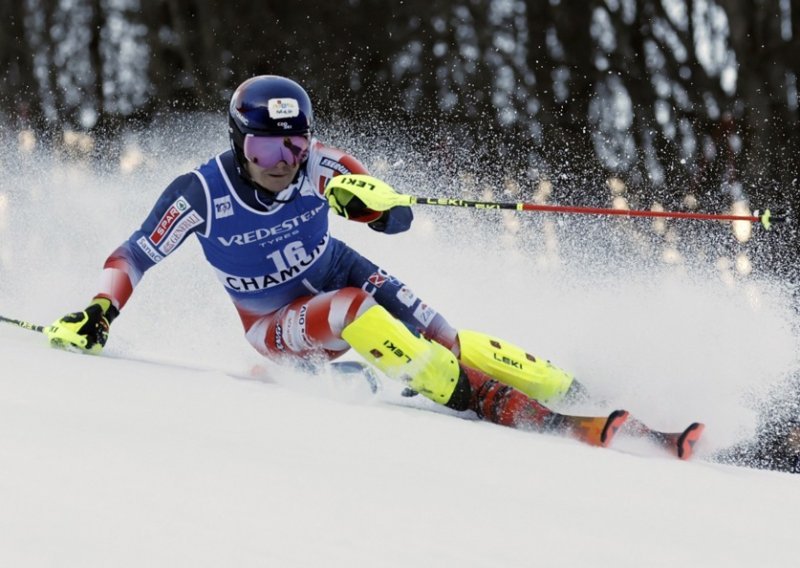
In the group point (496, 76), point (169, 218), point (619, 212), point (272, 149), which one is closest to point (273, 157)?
point (272, 149)

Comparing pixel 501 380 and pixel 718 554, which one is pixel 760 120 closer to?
pixel 501 380

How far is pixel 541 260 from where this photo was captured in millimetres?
8766

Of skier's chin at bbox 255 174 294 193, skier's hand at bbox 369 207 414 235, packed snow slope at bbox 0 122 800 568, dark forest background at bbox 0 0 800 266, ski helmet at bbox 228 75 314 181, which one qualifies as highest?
dark forest background at bbox 0 0 800 266

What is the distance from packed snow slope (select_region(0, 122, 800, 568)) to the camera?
2.29 meters

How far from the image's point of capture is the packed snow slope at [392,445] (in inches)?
90.0

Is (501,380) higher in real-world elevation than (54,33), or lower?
lower

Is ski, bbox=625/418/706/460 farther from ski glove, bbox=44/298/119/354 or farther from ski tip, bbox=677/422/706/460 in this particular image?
ski glove, bbox=44/298/119/354

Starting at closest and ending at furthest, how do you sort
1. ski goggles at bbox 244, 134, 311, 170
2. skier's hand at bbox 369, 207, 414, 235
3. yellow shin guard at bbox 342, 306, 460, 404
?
yellow shin guard at bbox 342, 306, 460, 404
skier's hand at bbox 369, 207, 414, 235
ski goggles at bbox 244, 134, 311, 170

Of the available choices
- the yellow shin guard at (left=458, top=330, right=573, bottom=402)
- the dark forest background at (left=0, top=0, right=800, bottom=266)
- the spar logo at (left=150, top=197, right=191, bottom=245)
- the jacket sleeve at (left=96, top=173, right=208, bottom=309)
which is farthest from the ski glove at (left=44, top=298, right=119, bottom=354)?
the dark forest background at (left=0, top=0, right=800, bottom=266)

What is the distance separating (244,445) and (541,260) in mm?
5915

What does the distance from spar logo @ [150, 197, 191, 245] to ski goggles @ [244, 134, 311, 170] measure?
326 millimetres

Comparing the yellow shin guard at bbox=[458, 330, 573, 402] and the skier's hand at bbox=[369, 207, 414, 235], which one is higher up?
the skier's hand at bbox=[369, 207, 414, 235]

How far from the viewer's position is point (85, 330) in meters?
4.79

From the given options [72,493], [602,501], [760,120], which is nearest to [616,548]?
[602,501]
